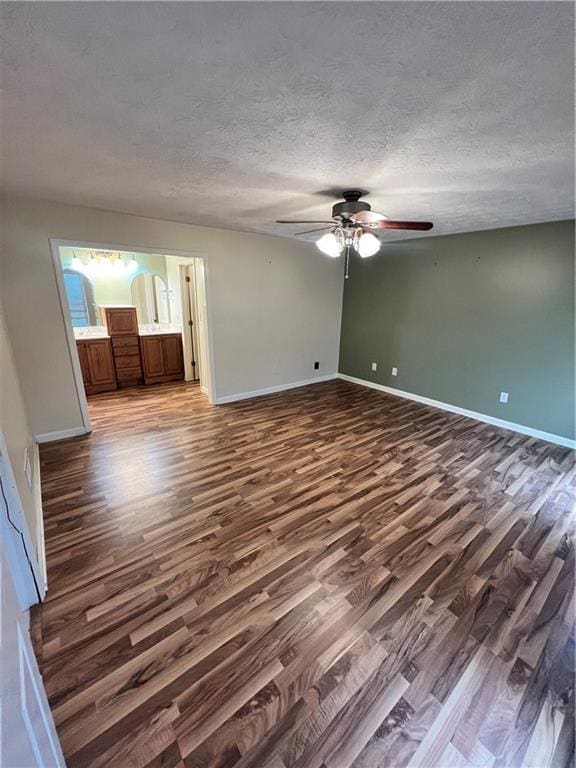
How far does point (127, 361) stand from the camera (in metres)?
4.96

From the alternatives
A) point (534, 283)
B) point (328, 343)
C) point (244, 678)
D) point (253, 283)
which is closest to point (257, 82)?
point (244, 678)

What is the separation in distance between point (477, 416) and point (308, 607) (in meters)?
3.39

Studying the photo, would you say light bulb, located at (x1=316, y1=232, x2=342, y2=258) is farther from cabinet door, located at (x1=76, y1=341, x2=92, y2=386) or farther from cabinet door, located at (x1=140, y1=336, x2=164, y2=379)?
cabinet door, located at (x1=76, y1=341, x2=92, y2=386)

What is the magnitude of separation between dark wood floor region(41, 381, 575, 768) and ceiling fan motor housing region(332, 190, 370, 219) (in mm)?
2121

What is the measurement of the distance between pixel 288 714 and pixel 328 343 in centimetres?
Result: 475

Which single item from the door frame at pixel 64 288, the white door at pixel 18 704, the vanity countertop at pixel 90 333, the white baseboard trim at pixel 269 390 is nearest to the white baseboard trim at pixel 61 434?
the door frame at pixel 64 288

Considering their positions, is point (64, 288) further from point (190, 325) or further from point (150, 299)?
point (150, 299)

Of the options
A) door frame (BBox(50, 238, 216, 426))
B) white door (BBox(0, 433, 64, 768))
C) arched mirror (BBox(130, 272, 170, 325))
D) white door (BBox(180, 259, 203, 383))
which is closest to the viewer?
white door (BBox(0, 433, 64, 768))

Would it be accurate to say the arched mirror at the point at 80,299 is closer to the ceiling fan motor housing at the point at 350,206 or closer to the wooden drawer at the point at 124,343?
the wooden drawer at the point at 124,343

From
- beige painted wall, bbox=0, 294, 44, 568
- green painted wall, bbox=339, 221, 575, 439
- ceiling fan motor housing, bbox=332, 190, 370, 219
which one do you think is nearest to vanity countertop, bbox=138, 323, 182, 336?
beige painted wall, bbox=0, 294, 44, 568

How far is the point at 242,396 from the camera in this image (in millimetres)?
4641

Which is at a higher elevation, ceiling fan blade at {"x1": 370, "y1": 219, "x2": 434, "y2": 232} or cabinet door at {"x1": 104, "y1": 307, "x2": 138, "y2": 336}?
ceiling fan blade at {"x1": 370, "y1": 219, "x2": 434, "y2": 232}

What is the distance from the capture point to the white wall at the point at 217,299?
9.57 feet

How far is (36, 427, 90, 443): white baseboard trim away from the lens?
3252 mm
